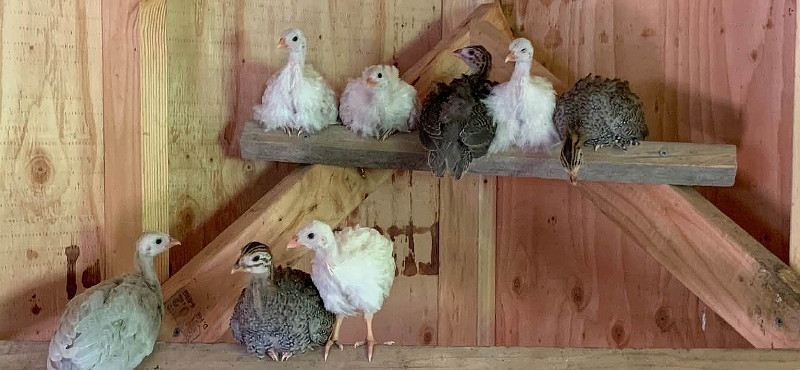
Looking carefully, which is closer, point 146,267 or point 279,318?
point 279,318

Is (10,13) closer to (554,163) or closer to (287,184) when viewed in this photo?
(287,184)

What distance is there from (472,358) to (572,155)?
50 cm

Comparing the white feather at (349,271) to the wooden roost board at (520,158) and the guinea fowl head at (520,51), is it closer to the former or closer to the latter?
the wooden roost board at (520,158)

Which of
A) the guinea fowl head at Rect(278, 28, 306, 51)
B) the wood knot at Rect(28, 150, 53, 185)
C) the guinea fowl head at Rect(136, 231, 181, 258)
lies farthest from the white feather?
the wood knot at Rect(28, 150, 53, 185)

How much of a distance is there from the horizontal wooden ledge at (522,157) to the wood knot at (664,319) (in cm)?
48

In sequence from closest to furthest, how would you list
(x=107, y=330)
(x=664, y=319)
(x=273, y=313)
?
(x=107, y=330) → (x=273, y=313) → (x=664, y=319)

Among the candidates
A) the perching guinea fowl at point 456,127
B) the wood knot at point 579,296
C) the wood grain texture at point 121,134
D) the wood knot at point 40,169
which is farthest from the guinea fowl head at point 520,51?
the wood knot at point 40,169

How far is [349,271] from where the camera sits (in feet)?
5.05

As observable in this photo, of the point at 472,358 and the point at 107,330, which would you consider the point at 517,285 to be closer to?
the point at 472,358

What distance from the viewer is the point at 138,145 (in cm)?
176

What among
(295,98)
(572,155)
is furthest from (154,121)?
(572,155)

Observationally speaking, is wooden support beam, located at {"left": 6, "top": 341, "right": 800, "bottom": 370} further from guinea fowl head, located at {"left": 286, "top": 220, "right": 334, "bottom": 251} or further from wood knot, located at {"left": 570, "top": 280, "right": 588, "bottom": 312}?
wood knot, located at {"left": 570, "top": 280, "right": 588, "bottom": 312}

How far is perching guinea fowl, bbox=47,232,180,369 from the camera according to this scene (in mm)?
1373

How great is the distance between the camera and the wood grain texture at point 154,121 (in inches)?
68.5
